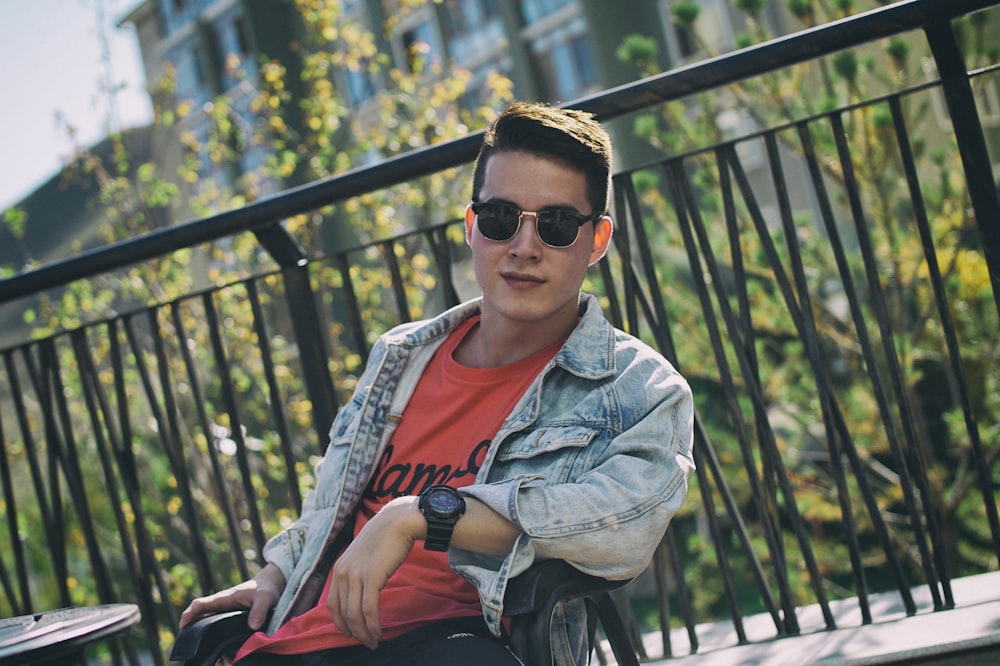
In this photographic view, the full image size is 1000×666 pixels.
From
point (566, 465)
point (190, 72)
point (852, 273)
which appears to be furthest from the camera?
point (190, 72)

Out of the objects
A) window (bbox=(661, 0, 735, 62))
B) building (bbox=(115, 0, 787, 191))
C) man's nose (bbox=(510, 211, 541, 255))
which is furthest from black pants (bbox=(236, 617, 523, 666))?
window (bbox=(661, 0, 735, 62))

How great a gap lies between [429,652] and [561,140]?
38.7 inches

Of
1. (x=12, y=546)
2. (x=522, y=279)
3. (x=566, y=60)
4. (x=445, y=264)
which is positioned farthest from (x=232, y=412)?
(x=566, y=60)

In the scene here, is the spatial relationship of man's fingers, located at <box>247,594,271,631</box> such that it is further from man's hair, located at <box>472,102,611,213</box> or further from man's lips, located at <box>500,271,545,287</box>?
man's hair, located at <box>472,102,611,213</box>

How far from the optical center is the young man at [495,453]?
1669mm

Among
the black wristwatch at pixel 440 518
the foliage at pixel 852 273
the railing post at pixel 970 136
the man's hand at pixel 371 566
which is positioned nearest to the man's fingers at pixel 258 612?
the man's hand at pixel 371 566

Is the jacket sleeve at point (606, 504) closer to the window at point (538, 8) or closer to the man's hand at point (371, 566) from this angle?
the man's hand at point (371, 566)

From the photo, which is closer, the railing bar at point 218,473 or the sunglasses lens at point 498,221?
the sunglasses lens at point 498,221

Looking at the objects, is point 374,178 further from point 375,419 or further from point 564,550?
point 564,550

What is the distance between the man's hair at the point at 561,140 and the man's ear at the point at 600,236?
5 centimetres

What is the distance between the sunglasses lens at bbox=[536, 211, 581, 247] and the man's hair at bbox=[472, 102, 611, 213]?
66 mm

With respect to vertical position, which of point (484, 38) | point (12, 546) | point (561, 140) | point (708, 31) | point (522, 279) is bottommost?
point (12, 546)

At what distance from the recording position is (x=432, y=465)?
6.68ft

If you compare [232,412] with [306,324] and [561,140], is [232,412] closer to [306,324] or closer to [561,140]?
[306,324]
